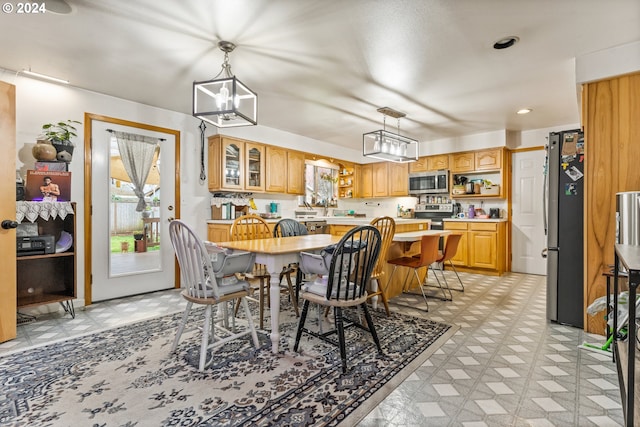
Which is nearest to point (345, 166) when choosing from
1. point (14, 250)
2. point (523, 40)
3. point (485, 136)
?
point (485, 136)

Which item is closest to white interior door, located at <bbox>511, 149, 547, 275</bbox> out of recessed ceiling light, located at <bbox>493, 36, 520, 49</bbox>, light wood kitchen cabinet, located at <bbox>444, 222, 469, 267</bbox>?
light wood kitchen cabinet, located at <bbox>444, 222, 469, 267</bbox>

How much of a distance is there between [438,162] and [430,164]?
16 cm

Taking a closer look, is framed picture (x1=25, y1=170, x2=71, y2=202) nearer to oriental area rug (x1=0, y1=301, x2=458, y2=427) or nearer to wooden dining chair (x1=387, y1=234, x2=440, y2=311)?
oriental area rug (x1=0, y1=301, x2=458, y2=427)

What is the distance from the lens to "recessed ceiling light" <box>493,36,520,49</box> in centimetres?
245

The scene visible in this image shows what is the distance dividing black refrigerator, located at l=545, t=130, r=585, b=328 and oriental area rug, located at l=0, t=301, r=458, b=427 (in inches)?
50.3

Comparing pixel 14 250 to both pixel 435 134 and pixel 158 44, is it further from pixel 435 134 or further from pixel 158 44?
pixel 435 134

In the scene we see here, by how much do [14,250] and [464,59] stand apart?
406 cm

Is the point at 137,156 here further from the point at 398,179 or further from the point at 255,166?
the point at 398,179

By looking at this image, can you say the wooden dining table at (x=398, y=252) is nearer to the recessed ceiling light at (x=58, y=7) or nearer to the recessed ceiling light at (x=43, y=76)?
the recessed ceiling light at (x=58, y=7)

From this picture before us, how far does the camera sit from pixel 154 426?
1537 mm

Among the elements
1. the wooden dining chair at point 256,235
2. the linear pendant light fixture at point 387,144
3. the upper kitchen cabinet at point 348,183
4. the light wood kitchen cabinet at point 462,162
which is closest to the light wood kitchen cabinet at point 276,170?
the wooden dining chair at point 256,235

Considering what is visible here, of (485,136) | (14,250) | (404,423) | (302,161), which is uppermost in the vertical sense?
(485,136)

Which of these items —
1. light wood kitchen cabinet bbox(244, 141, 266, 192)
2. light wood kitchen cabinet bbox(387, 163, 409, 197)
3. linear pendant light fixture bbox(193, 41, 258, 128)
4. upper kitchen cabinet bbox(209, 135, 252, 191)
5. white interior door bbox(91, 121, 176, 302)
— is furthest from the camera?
light wood kitchen cabinet bbox(387, 163, 409, 197)

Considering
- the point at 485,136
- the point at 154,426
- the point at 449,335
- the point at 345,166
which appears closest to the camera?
the point at 154,426
